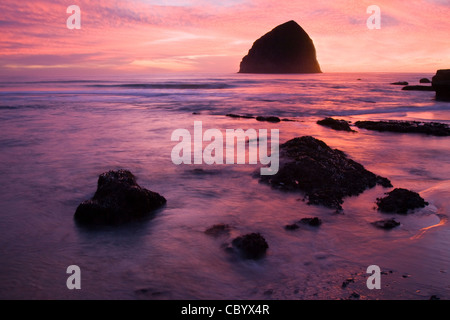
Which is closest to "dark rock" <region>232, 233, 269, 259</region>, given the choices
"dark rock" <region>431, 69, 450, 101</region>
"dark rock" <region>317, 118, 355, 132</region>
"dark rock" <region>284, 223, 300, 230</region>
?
"dark rock" <region>284, 223, 300, 230</region>

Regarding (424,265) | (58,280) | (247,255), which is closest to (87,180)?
(58,280)

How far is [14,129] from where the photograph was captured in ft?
39.4

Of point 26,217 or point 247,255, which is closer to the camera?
point 247,255

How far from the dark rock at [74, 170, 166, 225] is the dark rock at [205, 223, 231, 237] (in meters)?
1.03

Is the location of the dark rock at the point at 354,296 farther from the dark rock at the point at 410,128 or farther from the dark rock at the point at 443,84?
the dark rock at the point at 443,84

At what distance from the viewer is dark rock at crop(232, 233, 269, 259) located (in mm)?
3469

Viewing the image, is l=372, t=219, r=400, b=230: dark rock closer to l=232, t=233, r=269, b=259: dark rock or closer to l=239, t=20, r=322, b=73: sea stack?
l=232, t=233, r=269, b=259: dark rock

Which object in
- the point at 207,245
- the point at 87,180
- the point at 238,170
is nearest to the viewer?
the point at 207,245

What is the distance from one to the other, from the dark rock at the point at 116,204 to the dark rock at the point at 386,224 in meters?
3.06

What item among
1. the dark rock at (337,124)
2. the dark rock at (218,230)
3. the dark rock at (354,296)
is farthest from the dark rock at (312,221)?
the dark rock at (337,124)

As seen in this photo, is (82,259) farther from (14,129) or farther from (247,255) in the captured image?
(14,129)
